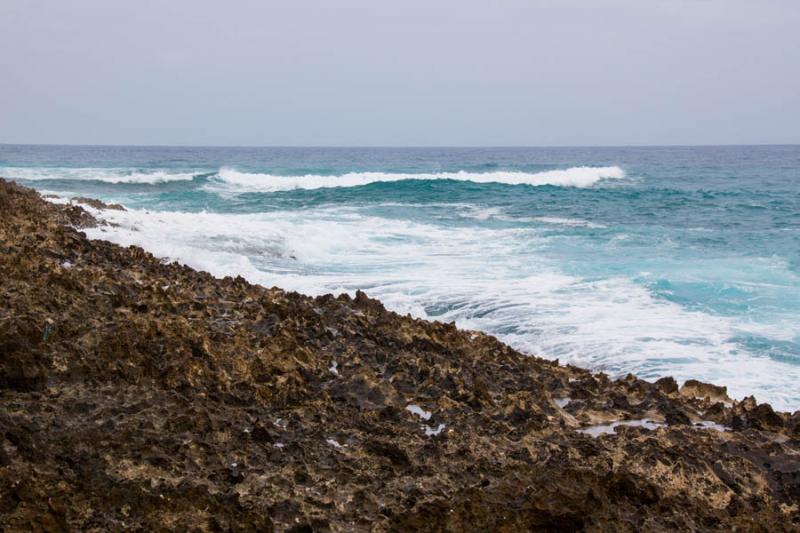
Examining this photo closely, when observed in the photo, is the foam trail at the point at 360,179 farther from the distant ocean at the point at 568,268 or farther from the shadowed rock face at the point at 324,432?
the shadowed rock face at the point at 324,432

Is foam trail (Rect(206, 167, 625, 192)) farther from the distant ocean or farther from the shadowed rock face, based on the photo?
the shadowed rock face

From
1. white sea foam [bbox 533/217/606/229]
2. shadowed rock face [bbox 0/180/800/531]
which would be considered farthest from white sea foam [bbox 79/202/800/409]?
white sea foam [bbox 533/217/606/229]

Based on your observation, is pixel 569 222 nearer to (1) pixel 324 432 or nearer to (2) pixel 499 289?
(2) pixel 499 289

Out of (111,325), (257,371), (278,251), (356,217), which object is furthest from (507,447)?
(356,217)

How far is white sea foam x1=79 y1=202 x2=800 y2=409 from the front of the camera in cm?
637

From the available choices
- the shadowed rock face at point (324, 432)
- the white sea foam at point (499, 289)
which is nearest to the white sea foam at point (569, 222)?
the white sea foam at point (499, 289)

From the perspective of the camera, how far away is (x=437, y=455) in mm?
2920

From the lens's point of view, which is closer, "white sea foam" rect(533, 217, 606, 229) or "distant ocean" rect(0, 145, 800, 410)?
"distant ocean" rect(0, 145, 800, 410)

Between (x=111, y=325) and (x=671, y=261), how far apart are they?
10372mm

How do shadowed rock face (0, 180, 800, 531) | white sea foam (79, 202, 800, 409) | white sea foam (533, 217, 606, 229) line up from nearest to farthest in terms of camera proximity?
shadowed rock face (0, 180, 800, 531) < white sea foam (79, 202, 800, 409) < white sea foam (533, 217, 606, 229)

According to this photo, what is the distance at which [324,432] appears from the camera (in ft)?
10.2

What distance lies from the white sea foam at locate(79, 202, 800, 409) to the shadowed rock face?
5.45ft

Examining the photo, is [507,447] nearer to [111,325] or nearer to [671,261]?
[111,325]

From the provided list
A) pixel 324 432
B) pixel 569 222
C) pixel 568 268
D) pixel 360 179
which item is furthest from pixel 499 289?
pixel 360 179
